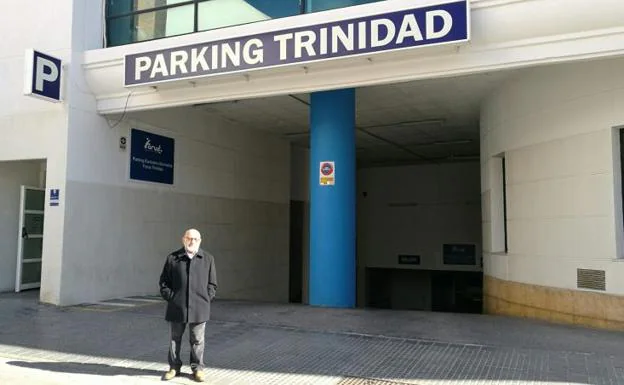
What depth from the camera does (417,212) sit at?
21.5 meters

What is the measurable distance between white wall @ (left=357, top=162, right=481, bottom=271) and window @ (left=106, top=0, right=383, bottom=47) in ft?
42.2

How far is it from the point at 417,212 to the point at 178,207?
1141 centimetres

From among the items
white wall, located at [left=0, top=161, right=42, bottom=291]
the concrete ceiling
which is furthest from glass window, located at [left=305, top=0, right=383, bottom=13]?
white wall, located at [left=0, top=161, right=42, bottom=291]

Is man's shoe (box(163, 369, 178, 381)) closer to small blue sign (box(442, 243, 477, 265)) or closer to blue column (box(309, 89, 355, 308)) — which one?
blue column (box(309, 89, 355, 308))

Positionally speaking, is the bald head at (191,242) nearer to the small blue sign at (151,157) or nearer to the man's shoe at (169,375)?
the man's shoe at (169,375)

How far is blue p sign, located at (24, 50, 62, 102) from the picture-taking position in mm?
9453

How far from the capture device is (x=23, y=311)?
927 cm

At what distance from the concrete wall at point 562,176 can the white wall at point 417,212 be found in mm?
9994

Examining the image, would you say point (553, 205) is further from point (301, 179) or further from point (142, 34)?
point (301, 179)

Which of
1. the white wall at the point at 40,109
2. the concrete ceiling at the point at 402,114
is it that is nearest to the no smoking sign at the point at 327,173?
the concrete ceiling at the point at 402,114

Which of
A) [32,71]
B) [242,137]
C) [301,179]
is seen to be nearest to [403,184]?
[301,179]

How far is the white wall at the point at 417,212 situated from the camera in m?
20.5

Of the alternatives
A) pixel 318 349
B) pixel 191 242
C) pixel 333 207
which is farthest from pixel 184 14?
pixel 318 349

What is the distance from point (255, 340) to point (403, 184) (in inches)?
601
